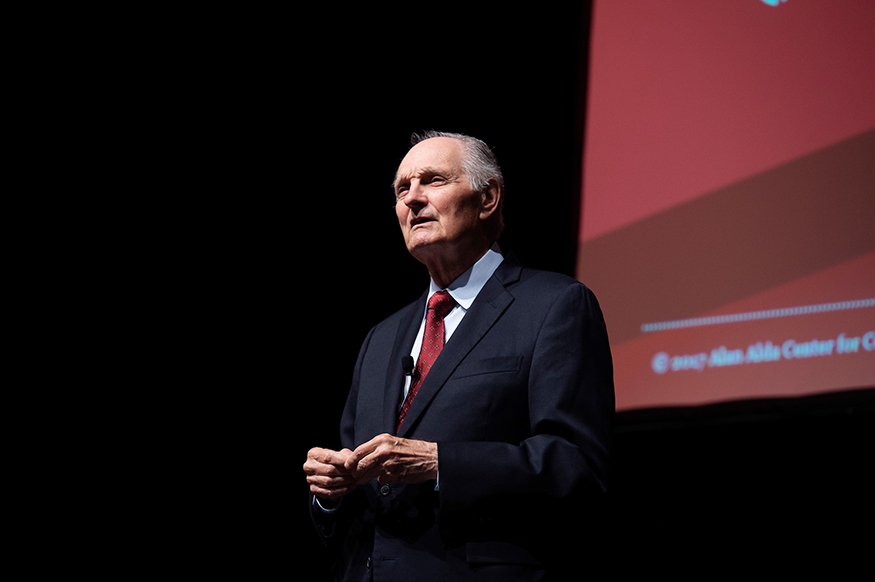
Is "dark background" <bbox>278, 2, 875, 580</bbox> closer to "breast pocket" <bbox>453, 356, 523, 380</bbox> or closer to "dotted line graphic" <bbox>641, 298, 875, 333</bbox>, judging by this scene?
"dotted line graphic" <bbox>641, 298, 875, 333</bbox>

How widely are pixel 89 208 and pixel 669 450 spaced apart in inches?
105

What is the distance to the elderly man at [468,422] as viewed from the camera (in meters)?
1.40

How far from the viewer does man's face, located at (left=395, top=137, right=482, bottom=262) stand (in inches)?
72.9

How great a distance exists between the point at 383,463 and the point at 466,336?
0.40 metres

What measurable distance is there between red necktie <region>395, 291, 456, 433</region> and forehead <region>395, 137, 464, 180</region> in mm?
339

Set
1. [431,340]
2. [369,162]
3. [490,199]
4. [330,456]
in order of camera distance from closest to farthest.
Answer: [330,456] → [431,340] → [490,199] → [369,162]

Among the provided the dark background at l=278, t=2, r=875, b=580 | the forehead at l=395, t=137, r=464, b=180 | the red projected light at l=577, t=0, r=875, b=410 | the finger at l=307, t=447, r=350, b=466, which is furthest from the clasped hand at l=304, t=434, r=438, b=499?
the dark background at l=278, t=2, r=875, b=580

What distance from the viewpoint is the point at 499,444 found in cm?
143

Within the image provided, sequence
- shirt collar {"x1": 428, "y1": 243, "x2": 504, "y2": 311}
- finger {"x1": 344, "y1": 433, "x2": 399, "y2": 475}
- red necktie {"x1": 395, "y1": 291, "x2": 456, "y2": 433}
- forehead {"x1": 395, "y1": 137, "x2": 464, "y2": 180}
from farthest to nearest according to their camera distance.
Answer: forehead {"x1": 395, "y1": 137, "x2": 464, "y2": 180} → shirt collar {"x1": 428, "y1": 243, "x2": 504, "y2": 311} → red necktie {"x1": 395, "y1": 291, "x2": 456, "y2": 433} → finger {"x1": 344, "y1": 433, "x2": 399, "y2": 475}

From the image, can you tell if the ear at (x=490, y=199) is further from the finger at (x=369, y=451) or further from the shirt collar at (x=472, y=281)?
the finger at (x=369, y=451)

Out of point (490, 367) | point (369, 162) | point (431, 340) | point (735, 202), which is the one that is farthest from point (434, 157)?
point (369, 162)

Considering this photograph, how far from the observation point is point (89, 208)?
3.21 m

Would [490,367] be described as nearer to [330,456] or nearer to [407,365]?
[407,365]

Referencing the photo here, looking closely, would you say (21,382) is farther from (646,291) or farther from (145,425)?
(646,291)
